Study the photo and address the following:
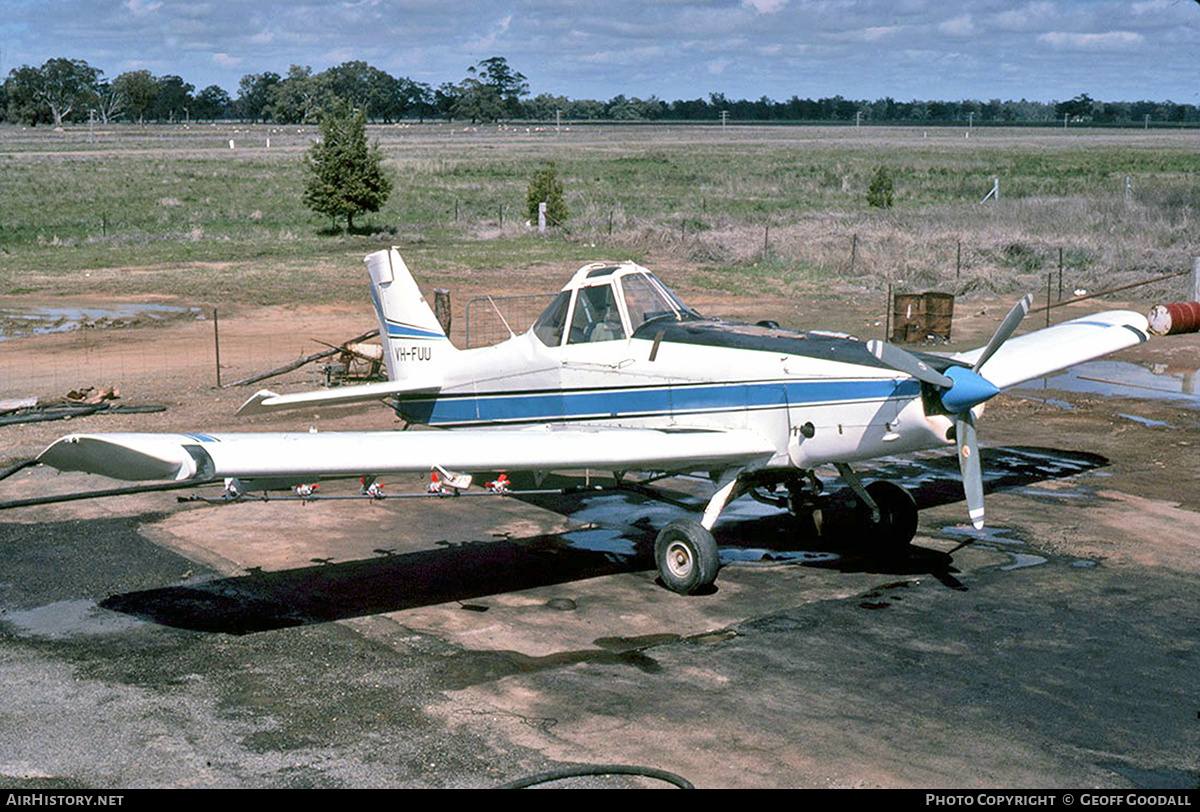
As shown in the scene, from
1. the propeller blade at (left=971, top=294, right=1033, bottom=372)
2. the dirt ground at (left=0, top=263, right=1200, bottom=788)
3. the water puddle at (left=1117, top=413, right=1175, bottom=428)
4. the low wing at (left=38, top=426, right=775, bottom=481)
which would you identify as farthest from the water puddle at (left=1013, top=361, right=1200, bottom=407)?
the low wing at (left=38, top=426, right=775, bottom=481)

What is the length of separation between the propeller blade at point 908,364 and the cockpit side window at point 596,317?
9.45ft

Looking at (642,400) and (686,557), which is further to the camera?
(642,400)

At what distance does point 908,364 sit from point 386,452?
188 inches

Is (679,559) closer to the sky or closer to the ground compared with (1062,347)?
closer to the ground

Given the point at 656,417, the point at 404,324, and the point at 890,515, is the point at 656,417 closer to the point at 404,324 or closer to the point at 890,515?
the point at 890,515

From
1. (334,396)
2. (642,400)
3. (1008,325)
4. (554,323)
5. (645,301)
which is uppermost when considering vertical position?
(645,301)

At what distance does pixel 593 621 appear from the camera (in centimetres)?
1070

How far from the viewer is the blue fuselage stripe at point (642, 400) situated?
36.7 ft

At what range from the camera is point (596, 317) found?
1277cm

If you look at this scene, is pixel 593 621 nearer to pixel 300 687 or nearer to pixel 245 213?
pixel 300 687

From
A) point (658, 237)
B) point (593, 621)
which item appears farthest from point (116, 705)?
point (658, 237)

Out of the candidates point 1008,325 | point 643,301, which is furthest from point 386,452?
point 1008,325

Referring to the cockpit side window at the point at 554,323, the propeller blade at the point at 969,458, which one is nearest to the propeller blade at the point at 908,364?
the propeller blade at the point at 969,458

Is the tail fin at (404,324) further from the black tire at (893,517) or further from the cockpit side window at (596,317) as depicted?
the black tire at (893,517)
